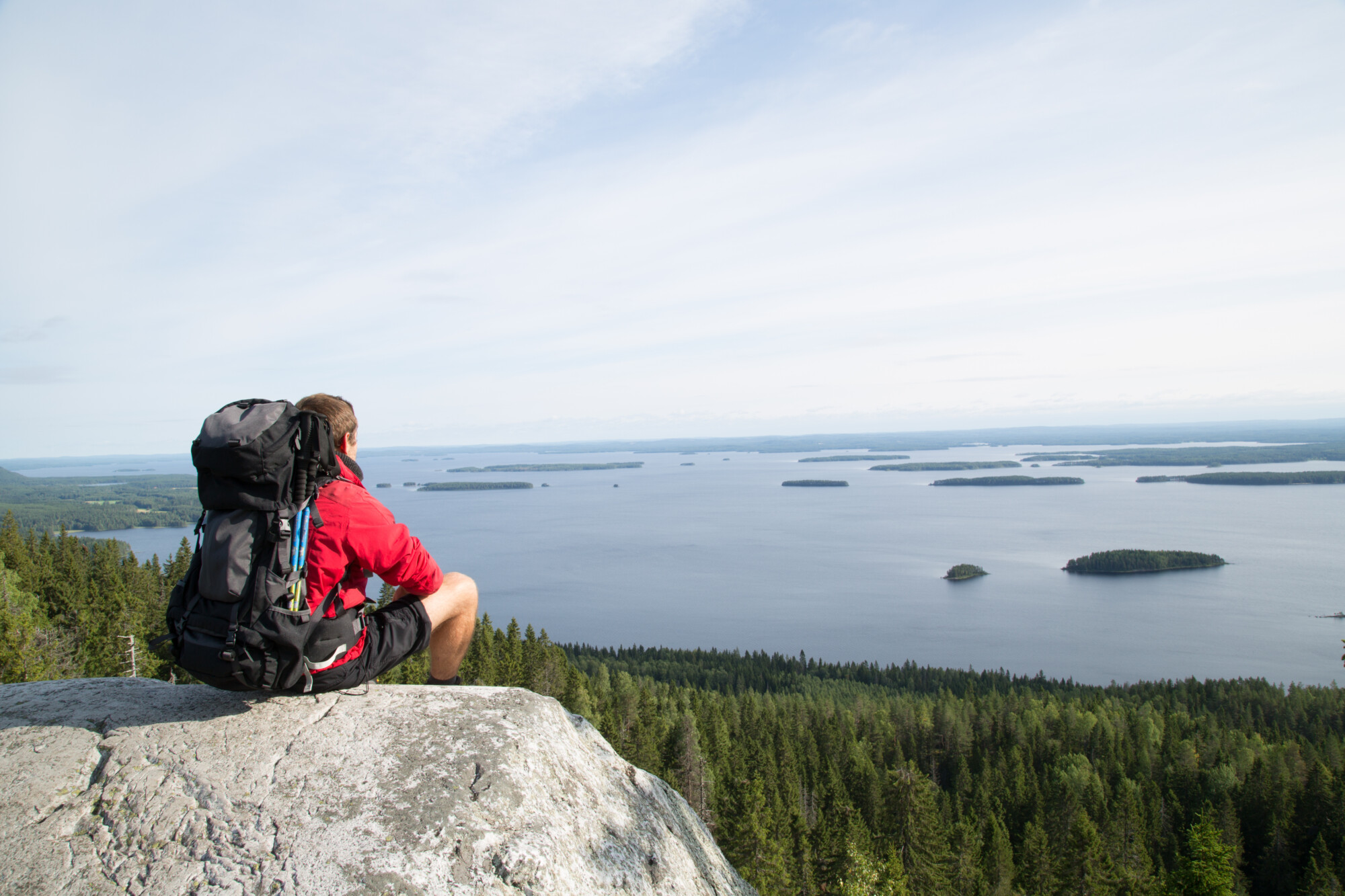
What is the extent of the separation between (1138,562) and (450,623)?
130387mm

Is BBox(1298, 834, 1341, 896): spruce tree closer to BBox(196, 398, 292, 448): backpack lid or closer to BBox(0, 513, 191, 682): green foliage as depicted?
BBox(196, 398, 292, 448): backpack lid

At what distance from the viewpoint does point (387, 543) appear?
13.5ft

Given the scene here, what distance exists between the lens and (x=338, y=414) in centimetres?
437

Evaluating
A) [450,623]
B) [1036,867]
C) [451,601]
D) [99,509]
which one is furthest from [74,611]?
[99,509]

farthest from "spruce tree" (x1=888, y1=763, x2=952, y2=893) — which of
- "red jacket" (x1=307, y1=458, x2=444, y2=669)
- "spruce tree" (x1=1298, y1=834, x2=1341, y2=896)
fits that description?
"red jacket" (x1=307, y1=458, x2=444, y2=669)

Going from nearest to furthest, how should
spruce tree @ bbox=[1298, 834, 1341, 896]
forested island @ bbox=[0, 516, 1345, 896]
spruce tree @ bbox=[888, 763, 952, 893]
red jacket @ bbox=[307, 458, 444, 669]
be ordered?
red jacket @ bbox=[307, 458, 444, 669] → forested island @ bbox=[0, 516, 1345, 896] → spruce tree @ bbox=[888, 763, 952, 893] → spruce tree @ bbox=[1298, 834, 1341, 896]

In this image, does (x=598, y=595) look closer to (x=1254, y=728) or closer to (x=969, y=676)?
(x=969, y=676)

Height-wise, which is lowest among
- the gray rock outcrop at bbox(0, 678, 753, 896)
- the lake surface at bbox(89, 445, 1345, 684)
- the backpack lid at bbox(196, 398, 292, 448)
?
the lake surface at bbox(89, 445, 1345, 684)

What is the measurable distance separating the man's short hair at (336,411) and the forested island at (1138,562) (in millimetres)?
122016

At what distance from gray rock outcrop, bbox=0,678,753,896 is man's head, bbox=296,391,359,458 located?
1524 mm

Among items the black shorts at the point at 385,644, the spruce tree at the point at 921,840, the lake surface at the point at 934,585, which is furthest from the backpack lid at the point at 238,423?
the lake surface at the point at 934,585

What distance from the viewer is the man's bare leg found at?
4789 mm

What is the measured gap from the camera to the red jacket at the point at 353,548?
386 cm

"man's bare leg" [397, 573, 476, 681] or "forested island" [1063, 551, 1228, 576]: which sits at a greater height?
"man's bare leg" [397, 573, 476, 681]
